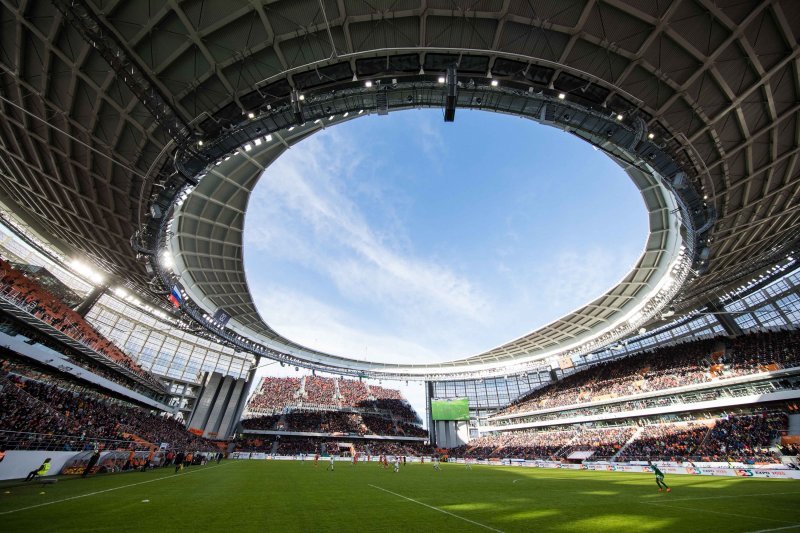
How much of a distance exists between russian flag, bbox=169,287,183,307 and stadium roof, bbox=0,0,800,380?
9442 millimetres

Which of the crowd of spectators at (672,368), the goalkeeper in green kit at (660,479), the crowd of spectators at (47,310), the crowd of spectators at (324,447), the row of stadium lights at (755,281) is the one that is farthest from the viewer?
the crowd of spectators at (324,447)

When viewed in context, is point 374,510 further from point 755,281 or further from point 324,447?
point 324,447

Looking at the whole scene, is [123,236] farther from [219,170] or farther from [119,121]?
[119,121]

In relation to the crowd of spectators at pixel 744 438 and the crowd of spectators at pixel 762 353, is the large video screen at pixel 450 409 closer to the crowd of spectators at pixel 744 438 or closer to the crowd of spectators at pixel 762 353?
the crowd of spectators at pixel 744 438

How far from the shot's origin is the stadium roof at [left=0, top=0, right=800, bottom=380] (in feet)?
41.7

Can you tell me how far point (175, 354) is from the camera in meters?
58.3

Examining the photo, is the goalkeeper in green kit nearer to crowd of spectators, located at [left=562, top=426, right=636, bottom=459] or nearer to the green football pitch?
the green football pitch

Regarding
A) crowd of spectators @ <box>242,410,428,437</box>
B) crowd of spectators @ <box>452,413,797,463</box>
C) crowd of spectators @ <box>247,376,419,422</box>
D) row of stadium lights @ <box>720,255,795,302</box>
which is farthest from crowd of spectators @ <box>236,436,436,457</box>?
row of stadium lights @ <box>720,255,795,302</box>

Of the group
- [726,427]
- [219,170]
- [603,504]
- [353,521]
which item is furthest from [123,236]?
[726,427]

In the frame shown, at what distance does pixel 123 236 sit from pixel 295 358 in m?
35.4

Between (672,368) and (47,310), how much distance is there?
67.0 m

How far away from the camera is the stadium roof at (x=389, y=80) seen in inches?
500

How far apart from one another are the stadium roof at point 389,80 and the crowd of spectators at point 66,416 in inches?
502

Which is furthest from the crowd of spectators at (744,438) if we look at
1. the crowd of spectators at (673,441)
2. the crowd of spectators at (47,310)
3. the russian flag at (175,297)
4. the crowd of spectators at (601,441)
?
the crowd of spectators at (47,310)
